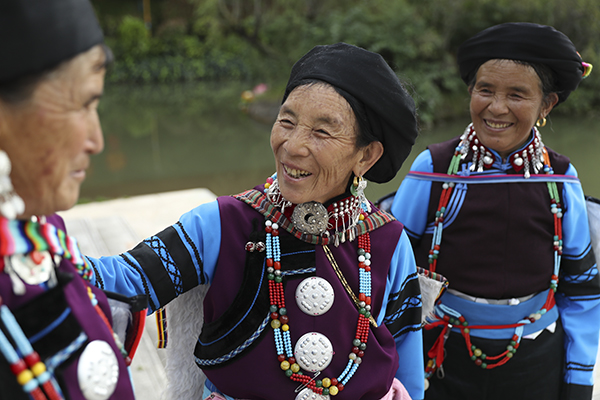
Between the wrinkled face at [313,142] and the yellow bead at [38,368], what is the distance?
0.74m

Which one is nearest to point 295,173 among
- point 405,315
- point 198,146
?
point 405,315

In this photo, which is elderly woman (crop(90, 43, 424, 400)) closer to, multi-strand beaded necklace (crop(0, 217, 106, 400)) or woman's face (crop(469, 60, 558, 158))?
multi-strand beaded necklace (crop(0, 217, 106, 400))

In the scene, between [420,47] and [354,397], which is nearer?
[354,397]

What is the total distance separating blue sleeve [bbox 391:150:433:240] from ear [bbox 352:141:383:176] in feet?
2.26

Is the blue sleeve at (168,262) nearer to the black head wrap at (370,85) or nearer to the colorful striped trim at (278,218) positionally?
the colorful striped trim at (278,218)

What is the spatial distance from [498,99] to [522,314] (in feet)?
2.82

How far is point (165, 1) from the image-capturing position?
1019 inches

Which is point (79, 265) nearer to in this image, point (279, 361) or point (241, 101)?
point (279, 361)

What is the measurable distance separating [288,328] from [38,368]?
71 cm

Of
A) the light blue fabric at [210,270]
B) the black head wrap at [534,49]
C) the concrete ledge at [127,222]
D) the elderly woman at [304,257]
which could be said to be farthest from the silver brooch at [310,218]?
the concrete ledge at [127,222]

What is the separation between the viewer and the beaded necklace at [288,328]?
4.58 ft

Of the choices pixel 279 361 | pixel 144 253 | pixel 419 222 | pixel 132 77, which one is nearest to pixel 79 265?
pixel 144 253

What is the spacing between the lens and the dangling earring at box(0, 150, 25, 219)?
72cm

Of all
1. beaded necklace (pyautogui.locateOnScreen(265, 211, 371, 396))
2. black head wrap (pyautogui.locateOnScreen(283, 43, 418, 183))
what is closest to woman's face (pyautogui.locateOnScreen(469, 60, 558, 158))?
black head wrap (pyautogui.locateOnScreen(283, 43, 418, 183))
